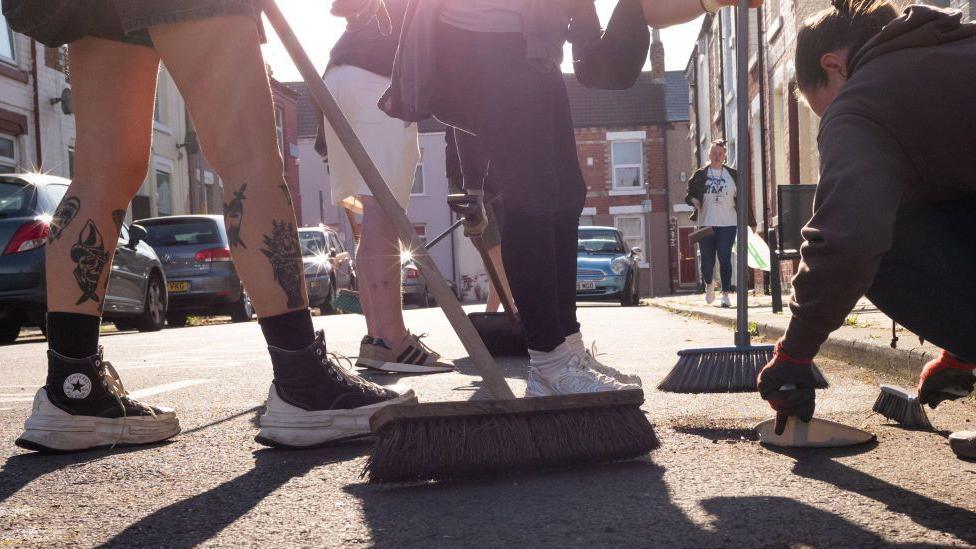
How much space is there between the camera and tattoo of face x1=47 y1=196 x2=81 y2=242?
292 centimetres

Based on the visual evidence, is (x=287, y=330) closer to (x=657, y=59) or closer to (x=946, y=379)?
(x=946, y=379)

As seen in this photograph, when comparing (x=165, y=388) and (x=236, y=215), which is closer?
(x=236, y=215)

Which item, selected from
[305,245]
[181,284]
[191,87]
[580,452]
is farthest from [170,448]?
[305,245]

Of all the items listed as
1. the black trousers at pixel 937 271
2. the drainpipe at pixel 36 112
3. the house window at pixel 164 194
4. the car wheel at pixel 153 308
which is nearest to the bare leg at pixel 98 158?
the black trousers at pixel 937 271

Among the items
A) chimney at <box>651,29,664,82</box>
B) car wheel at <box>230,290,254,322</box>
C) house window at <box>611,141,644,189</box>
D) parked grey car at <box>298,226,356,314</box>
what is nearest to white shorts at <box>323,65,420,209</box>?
car wheel at <box>230,290,254,322</box>

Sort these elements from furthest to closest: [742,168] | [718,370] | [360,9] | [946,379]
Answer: [742,168] < [360,9] < [718,370] < [946,379]

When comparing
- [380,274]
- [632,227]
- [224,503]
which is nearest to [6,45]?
[380,274]

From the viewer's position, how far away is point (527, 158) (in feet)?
9.71

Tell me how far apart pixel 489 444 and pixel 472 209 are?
3.76ft

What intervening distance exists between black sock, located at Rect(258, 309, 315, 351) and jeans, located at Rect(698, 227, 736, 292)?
382 inches

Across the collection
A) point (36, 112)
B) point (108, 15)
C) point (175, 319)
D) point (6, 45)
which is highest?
point (6, 45)

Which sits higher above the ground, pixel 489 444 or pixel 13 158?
pixel 13 158

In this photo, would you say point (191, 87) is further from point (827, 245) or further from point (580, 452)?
Answer: point (827, 245)

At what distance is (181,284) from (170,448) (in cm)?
1125
